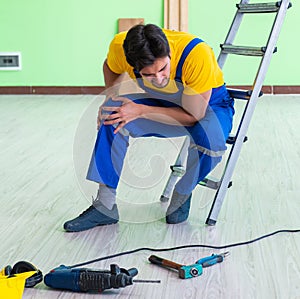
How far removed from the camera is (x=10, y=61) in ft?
22.3

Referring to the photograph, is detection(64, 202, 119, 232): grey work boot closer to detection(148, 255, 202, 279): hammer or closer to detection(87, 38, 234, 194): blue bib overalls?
detection(87, 38, 234, 194): blue bib overalls

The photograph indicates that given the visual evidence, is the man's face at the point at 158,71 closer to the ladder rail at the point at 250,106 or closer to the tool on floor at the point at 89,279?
the ladder rail at the point at 250,106

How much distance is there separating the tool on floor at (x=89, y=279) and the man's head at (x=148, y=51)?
0.76 meters

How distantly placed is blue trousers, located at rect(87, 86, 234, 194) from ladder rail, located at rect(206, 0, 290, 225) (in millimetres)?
72

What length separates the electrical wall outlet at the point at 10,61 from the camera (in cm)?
676

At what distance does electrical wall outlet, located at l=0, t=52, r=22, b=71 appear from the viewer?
22.2 ft

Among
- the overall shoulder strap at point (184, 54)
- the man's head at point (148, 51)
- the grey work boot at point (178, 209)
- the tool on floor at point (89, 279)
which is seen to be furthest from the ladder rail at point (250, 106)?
the tool on floor at point (89, 279)

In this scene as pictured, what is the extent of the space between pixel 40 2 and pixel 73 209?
13.5 feet

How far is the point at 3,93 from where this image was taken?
6.85m

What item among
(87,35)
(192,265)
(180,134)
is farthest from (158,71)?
(87,35)

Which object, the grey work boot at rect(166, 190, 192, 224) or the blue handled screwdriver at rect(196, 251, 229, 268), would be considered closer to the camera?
the blue handled screwdriver at rect(196, 251, 229, 268)

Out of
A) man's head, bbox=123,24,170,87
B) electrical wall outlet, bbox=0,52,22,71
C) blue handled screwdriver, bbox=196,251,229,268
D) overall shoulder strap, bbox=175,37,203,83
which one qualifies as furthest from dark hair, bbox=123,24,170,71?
electrical wall outlet, bbox=0,52,22,71

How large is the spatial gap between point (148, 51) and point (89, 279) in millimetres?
858

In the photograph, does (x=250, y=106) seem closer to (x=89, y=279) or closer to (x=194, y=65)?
(x=194, y=65)
